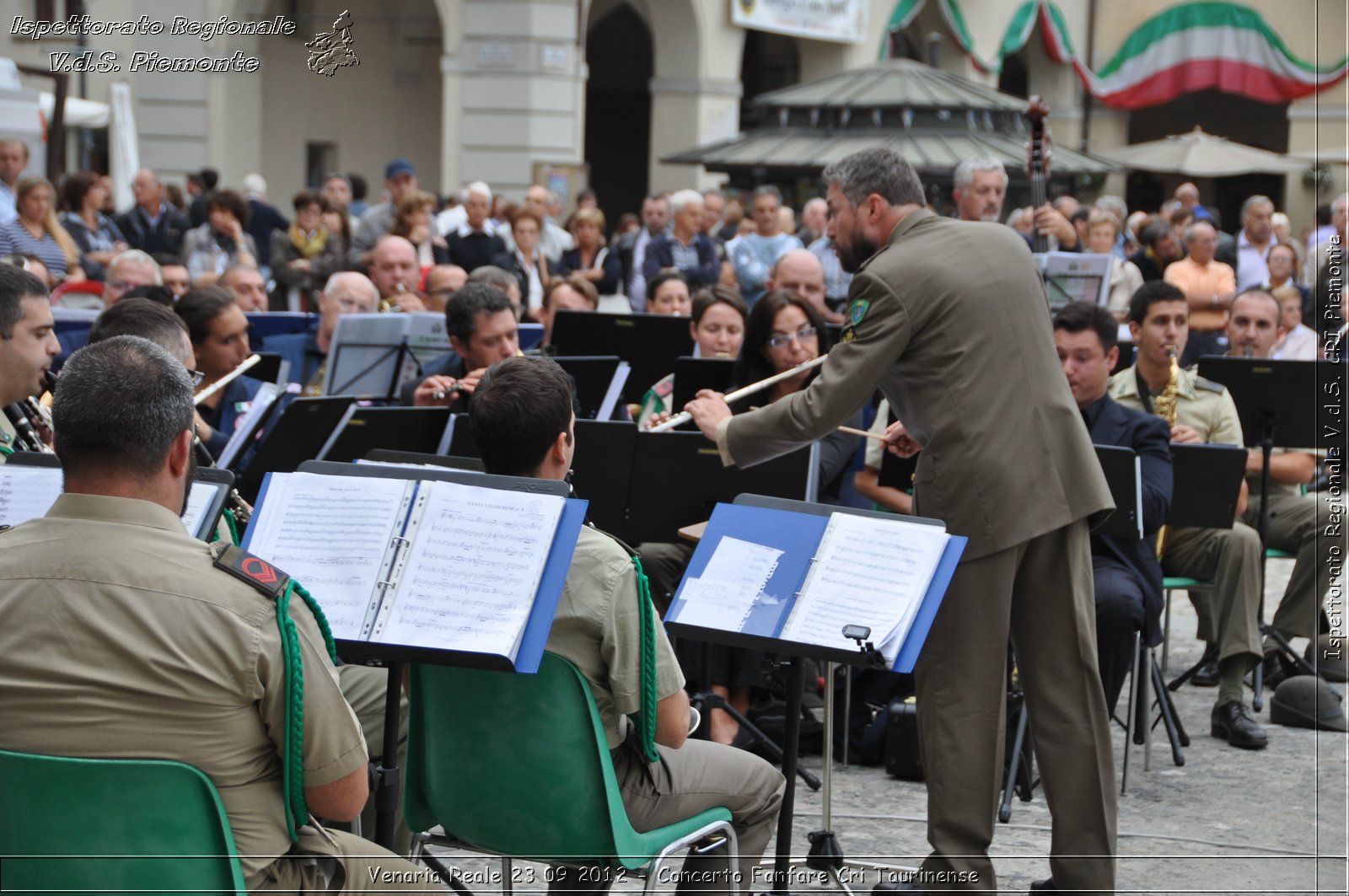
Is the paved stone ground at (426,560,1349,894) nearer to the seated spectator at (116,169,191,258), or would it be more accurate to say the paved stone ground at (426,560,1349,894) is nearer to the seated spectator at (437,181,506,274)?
the seated spectator at (437,181,506,274)

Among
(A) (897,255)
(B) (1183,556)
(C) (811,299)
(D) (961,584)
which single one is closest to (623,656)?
(D) (961,584)

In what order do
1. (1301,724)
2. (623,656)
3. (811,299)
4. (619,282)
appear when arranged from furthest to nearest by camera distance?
(619,282), (811,299), (1301,724), (623,656)

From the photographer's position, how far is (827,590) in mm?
3643

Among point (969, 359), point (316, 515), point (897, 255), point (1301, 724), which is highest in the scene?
point (897, 255)

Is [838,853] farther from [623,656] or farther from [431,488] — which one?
[431,488]

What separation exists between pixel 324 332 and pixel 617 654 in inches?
180

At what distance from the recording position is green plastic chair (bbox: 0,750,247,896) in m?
2.37

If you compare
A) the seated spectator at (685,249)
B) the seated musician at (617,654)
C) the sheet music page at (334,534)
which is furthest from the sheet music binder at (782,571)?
the seated spectator at (685,249)

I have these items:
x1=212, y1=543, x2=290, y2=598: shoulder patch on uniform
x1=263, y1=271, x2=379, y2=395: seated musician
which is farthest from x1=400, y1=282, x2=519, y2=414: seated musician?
x1=212, y1=543, x2=290, y2=598: shoulder patch on uniform

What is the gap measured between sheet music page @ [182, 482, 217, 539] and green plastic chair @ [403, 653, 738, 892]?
22.0 inches

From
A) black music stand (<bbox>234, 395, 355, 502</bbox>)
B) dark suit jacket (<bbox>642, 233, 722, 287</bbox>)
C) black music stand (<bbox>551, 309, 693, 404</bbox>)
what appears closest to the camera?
black music stand (<bbox>234, 395, 355, 502</bbox>)

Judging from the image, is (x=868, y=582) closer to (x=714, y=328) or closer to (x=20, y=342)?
(x=20, y=342)

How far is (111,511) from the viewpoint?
97.5 inches

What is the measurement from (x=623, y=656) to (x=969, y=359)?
4.48 feet
